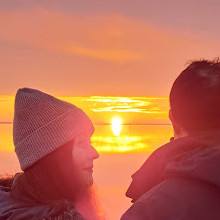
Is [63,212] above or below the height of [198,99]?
below

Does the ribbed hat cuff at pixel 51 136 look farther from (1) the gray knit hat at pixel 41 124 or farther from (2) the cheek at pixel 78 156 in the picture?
(2) the cheek at pixel 78 156

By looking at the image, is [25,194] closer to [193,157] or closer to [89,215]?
[89,215]

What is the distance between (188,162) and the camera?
2867 mm

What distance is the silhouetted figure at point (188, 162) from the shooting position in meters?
2.79

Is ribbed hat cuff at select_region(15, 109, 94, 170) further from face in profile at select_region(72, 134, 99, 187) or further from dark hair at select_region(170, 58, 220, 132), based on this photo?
dark hair at select_region(170, 58, 220, 132)

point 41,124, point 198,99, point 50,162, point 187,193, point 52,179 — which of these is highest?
point 198,99

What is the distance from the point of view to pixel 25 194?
391cm

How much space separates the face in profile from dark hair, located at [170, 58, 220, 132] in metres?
1.00

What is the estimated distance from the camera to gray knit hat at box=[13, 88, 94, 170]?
13.1 feet

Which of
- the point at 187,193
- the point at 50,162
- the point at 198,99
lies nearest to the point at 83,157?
the point at 50,162

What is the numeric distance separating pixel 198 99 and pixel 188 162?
44 cm

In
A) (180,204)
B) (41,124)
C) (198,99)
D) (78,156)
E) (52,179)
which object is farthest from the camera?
(41,124)

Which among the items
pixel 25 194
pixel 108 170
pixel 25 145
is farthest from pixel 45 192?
pixel 108 170

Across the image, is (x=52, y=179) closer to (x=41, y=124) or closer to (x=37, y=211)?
(x=37, y=211)
